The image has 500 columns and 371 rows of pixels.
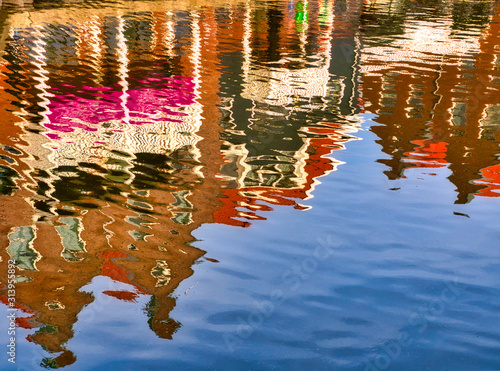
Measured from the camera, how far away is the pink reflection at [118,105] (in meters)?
9.99

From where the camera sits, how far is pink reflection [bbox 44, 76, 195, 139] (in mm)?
9985

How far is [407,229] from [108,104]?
6.51m

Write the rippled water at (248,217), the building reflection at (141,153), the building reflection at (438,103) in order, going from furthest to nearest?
the building reflection at (438,103) → the building reflection at (141,153) → the rippled water at (248,217)

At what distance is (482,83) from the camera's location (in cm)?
1431

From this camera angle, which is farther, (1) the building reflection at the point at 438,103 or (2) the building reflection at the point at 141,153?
(1) the building reflection at the point at 438,103

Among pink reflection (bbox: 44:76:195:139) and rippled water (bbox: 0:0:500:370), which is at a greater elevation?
pink reflection (bbox: 44:76:195:139)

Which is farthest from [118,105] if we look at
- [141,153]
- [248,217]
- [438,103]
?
[438,103]

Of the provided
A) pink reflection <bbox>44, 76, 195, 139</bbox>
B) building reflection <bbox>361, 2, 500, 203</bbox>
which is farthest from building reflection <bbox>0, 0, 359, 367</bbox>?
building reflection <bbox>361, 2, 500, 203</bbox>

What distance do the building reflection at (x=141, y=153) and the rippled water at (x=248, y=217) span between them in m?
0.03

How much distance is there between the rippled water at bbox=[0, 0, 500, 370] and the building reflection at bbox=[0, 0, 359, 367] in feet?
0.11

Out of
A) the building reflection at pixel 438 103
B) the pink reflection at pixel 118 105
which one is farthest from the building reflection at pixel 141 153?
the building reflection at pixel 438 103

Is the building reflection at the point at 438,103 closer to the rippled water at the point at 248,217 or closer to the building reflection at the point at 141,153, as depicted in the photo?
the rippled water at the point at 248,217

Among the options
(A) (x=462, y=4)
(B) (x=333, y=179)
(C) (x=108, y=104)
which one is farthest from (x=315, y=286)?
(A) (x=462, y=4)

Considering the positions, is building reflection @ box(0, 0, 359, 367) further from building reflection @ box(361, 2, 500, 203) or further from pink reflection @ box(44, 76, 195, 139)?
building reflection @ box(361, 2, 500, 203)
